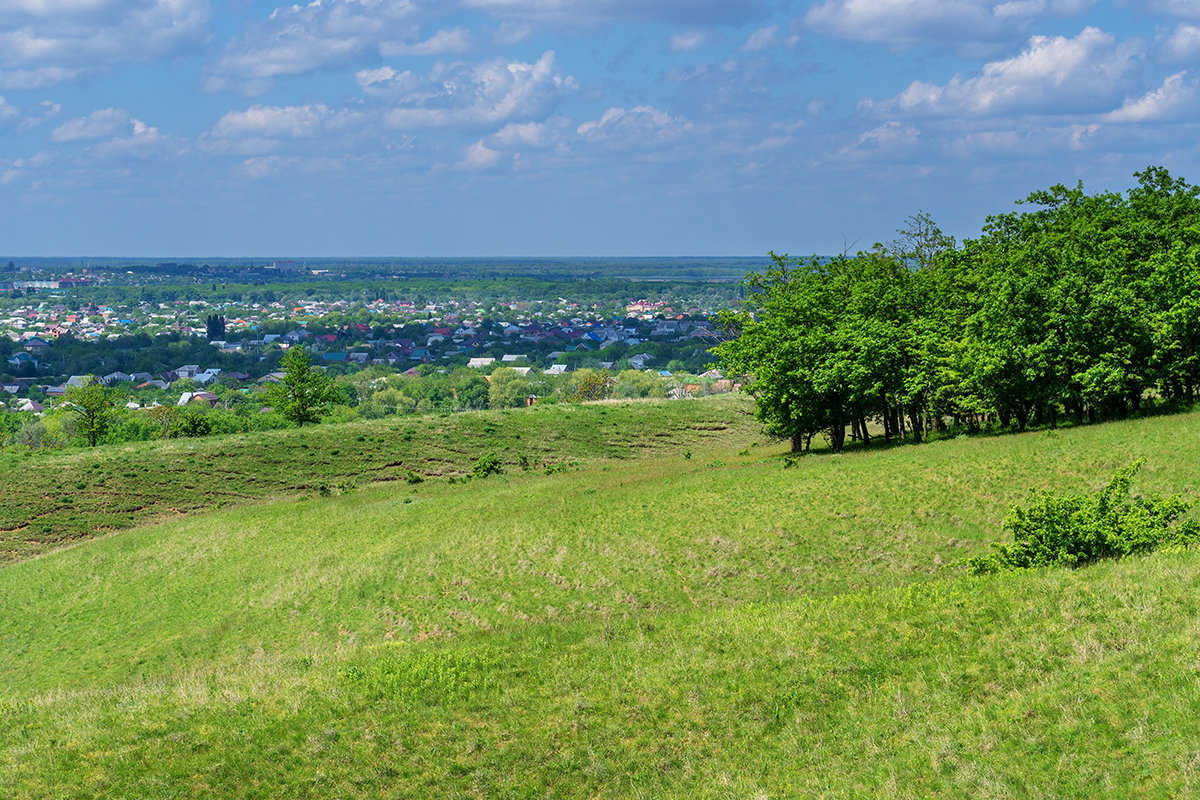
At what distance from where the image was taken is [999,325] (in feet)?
145

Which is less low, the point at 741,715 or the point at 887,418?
the point at 887,418

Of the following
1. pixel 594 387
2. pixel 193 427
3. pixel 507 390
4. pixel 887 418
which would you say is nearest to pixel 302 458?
pixel 193 427

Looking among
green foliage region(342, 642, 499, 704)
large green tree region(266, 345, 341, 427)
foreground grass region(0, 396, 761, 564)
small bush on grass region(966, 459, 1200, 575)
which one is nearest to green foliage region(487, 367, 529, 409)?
large green tree region(266, 345, 341, 427)

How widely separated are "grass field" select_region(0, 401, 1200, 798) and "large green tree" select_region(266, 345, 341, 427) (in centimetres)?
3449

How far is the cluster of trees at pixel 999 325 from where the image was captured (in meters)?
41.5

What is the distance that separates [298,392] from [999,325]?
5810 cm

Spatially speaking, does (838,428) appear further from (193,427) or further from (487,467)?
(193,427)

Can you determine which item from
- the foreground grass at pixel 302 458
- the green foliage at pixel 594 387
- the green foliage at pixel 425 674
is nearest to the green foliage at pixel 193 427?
the foreground grass at pixel 302 458

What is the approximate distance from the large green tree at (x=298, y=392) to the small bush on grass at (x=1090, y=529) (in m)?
65.1

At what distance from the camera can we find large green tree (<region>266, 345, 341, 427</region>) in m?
76.1

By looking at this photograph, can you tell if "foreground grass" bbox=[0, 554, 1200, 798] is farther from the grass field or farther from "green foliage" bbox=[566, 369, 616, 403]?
"green foliage" bbox=[566, 369, 616, 403]

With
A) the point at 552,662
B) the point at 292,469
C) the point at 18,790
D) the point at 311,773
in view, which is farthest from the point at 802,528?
the point at 292,469

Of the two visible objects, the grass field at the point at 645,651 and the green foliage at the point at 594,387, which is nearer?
the grass field at the point at 645,651

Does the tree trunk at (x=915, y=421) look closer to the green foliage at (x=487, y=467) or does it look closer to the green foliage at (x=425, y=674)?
the green foliage at (x=487, y=467)
